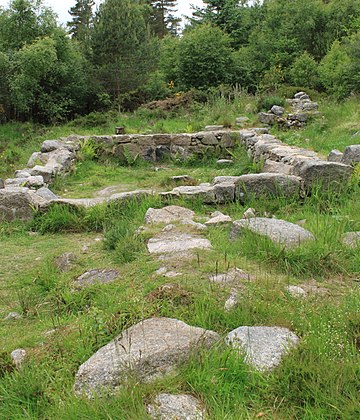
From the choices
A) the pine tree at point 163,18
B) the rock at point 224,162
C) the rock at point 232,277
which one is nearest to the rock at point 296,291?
the rock at point 232,277

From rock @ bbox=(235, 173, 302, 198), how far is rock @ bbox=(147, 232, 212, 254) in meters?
1.50

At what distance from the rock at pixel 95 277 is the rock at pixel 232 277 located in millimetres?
895

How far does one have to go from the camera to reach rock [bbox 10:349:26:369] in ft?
8.02

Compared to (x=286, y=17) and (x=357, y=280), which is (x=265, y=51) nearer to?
(x=286, y=17)

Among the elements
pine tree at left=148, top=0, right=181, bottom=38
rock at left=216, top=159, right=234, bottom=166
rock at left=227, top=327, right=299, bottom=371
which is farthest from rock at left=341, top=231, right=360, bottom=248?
pine tree at left=148, top=0, right=181, bottom=38

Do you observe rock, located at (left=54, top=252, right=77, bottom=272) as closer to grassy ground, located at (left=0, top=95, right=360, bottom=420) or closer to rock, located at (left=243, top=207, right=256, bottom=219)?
grassy ground, located at (left=0, top=95, right=360, bottom=420)

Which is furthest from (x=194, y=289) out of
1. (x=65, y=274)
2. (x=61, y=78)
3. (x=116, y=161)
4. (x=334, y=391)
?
(x=61, y=78)

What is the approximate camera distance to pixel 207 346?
2283mm

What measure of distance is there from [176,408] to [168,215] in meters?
3.20

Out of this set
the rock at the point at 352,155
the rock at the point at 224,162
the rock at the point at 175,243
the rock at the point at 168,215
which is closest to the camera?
the rock at the point at 175,243

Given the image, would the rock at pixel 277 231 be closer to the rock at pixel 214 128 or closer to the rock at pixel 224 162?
the rock at pixel 224 162

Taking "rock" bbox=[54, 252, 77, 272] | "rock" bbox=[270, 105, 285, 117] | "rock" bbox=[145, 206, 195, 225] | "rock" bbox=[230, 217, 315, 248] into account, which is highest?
"rock" bbox=[270, 105, 285, 117]

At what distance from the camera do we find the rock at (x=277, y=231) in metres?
3.58

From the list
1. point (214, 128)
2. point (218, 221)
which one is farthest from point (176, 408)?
point (214, 128)
